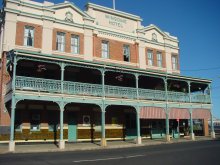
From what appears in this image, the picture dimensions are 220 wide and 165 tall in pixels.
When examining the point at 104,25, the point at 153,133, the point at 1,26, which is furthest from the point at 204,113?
the point at 1,26

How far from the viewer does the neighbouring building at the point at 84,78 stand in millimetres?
20531

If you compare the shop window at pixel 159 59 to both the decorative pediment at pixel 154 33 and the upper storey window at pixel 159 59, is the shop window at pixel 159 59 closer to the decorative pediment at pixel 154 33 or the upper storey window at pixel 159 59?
the upper storey window at pixel 159 59

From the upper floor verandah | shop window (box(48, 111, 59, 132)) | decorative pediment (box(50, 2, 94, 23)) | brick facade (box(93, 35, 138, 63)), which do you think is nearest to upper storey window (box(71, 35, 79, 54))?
decorative pediment (box(50, 2, 94, 23))

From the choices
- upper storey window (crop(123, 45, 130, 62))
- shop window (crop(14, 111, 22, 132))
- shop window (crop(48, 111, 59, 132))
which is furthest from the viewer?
upper storey window (crop(123, 45, 130, 62))

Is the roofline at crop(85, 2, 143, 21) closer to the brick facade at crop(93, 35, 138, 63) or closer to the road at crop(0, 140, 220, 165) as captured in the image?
the brick facade at crop(93, 35, 138, 63)

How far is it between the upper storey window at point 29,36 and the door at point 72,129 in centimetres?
698

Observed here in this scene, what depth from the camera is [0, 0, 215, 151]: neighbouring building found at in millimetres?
20531

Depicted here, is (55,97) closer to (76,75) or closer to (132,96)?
(76,75)

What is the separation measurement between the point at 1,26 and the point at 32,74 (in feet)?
18.3

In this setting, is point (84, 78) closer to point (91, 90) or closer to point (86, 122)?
point (91, 90)

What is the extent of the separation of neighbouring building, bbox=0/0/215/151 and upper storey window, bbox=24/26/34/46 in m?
0.08

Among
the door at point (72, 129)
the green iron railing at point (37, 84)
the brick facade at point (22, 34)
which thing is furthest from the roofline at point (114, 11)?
the door at point (72, 129)

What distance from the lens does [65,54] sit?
2484cm

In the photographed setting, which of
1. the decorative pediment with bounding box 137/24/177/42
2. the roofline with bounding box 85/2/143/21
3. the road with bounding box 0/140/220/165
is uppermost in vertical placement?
the roofline with bounding box 85/2/143/21
